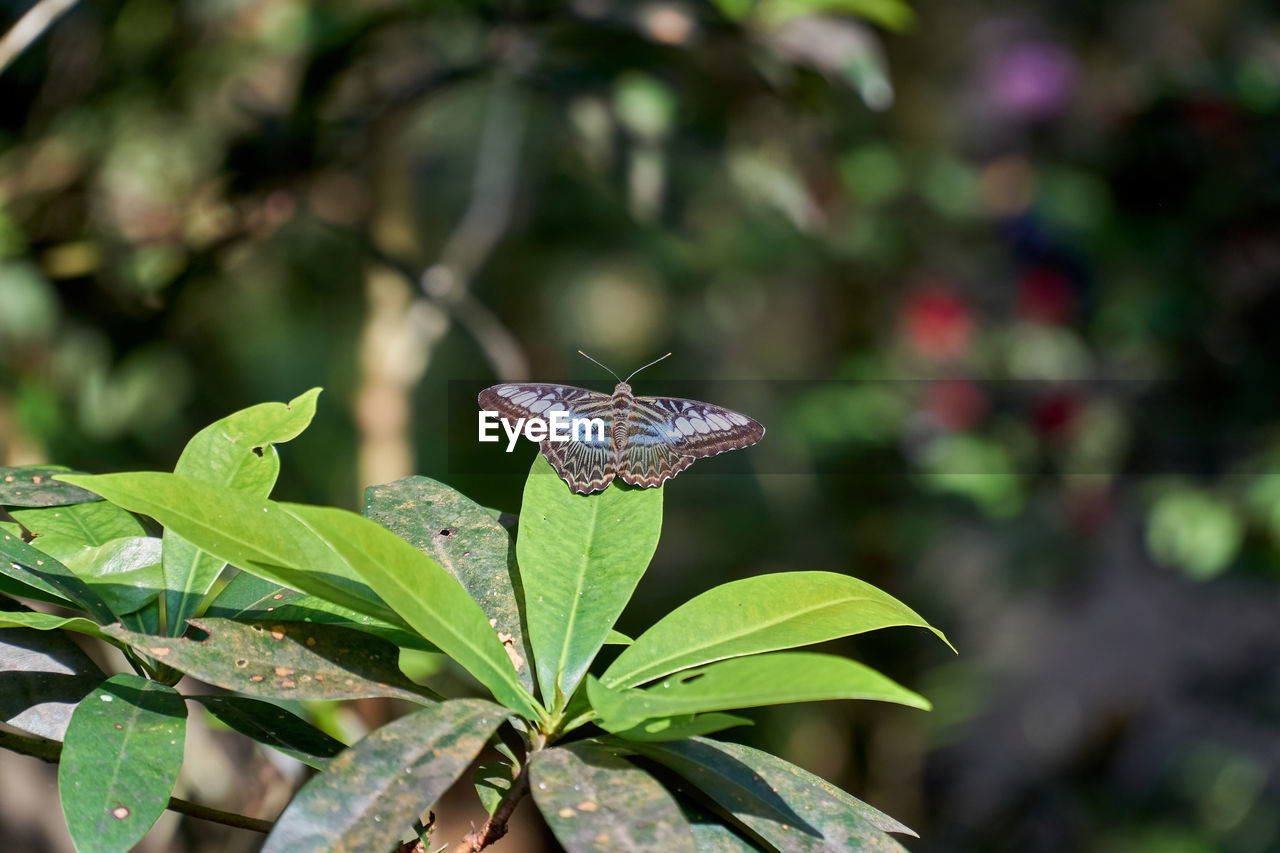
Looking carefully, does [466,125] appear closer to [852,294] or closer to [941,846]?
[852,294]

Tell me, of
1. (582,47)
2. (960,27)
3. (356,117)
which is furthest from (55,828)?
(960,27)

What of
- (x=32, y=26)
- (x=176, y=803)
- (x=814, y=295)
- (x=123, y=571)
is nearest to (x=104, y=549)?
(x=123, y=571)

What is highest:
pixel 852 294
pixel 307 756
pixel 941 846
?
pixel 852 294

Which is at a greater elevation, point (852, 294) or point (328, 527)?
point (852, 294)

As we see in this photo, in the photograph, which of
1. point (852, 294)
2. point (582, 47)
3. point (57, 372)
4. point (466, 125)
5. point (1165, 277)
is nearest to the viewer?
point (582, 47)

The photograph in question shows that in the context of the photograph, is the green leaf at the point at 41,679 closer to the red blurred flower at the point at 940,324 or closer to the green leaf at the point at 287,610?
the green leaf at the point at 287,610

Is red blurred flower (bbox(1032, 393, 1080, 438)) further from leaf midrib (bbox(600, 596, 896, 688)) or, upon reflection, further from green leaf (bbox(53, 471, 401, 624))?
green leaf (bbox(53, 471, 401, 624))

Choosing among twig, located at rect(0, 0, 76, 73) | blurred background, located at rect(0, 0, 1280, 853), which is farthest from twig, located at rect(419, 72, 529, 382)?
twig, located at rect(0, 0, 76, 73)

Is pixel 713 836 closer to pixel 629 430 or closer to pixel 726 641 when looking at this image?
pixel 726 641
